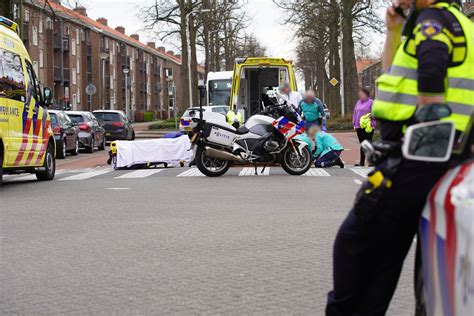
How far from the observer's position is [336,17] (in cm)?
4438

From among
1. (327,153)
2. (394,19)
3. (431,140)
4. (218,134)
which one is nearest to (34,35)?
(327,153)

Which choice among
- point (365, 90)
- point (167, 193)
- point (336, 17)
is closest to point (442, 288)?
point (365, 90)

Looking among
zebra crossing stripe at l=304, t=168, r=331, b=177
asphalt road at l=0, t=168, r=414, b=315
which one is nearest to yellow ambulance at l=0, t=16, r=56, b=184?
asphalt road at l=0, t=168, r=414, b=315

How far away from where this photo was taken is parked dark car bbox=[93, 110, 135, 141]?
36.6 metres

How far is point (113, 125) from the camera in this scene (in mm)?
36688

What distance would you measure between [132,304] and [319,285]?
1371 mm

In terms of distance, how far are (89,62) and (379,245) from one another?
3329 inches

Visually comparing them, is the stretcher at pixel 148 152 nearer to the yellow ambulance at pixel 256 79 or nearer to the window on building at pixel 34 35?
the yellow ambulance at pixel 256 79

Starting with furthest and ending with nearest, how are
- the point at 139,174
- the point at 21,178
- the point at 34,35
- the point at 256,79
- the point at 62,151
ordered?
1. the point at 34,35
2. the point at 62,151
3. the point at 256,79
4. the point at 21,178
5. the point at 139,174

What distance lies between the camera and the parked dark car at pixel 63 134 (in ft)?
85.8

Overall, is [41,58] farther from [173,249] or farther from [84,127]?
[173,249]

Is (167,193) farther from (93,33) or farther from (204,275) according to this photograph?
(93,33)

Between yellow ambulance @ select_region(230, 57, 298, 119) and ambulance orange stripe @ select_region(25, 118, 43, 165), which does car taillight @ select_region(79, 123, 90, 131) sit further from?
ambulance orange stripe @ select_region(25, 118, 43, 165)

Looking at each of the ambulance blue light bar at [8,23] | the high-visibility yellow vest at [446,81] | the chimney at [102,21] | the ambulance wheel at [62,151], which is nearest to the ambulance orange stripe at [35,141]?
the ambulance blue light bar at [8,23]
